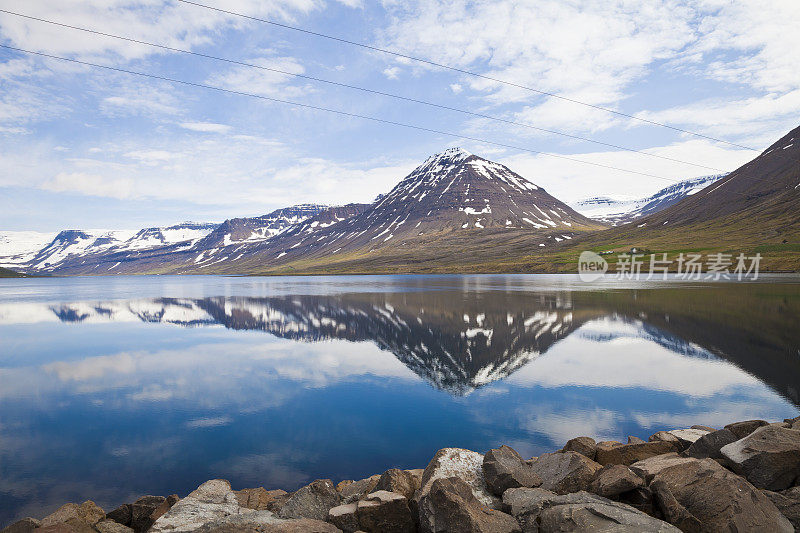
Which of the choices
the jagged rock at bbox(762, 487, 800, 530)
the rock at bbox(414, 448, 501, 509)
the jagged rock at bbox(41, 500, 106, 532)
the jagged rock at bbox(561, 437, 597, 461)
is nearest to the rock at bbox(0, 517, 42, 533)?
the jagged rock at bbox(41, 500, 106, 532)

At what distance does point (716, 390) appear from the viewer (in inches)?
824

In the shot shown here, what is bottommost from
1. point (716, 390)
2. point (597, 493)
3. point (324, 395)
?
point (324, 395)

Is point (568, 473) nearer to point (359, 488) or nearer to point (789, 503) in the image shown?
point (789, 503)

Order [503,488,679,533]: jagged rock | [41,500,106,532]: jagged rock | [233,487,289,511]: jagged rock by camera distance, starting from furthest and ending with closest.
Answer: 1. [233,487,289,511]: jagged rock
2. [41,500,106,532]: jagged rock
3. [503,488,679,533]: jagged rock

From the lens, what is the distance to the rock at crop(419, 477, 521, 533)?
7.60 metres

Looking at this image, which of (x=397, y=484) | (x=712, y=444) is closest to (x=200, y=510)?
(x=397, y=484)

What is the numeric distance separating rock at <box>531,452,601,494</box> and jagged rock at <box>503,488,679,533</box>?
3.47 ft

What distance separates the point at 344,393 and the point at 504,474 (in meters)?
14.2

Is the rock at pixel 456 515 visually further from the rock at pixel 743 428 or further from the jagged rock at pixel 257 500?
the rock at pixel 743 428

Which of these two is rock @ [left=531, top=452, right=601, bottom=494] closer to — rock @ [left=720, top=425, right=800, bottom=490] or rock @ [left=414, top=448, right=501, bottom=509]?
rock @ [left=414, top=448, right=501, bottom=509]

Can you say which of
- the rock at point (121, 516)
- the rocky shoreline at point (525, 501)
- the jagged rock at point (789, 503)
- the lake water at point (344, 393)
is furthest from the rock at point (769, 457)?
the rock at point (121, 516)

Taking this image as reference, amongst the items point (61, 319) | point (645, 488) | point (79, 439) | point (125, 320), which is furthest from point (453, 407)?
point (61, 319)

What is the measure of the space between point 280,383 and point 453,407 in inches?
426

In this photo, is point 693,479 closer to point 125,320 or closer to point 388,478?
point 388,478
